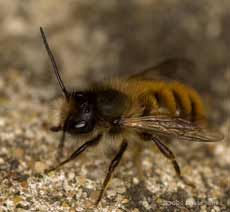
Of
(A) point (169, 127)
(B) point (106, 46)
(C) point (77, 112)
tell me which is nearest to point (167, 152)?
(A) point (169, 127)

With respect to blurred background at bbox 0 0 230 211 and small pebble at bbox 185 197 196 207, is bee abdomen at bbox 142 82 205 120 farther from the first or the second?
small pebble at bbox 185 197 196 207

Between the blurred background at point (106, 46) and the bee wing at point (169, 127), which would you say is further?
the blurred background at point (106, 46)

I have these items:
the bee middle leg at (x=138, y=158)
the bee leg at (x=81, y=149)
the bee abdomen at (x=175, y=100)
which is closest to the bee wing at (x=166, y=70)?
the bee abdomen at (x=175, y=100)

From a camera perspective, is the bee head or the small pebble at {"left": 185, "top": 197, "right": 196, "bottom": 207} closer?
the bee head

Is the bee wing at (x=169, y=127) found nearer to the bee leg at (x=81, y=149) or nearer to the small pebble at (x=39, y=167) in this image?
the bee leg at (x=81, y=149)

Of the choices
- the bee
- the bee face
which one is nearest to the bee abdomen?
the bee

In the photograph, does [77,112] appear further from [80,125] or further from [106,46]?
[106,46]

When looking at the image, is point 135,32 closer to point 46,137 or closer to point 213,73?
point 213,73
